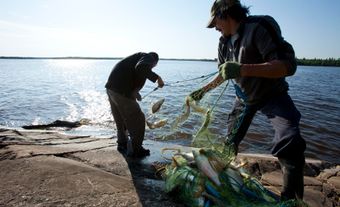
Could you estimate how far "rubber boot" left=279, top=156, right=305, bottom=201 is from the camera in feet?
11.5

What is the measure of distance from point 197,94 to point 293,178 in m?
1.74

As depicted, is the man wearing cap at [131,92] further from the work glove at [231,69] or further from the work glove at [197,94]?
the work glove at [231,69]

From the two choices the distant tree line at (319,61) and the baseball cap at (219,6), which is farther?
the distant tree line at (319,61)

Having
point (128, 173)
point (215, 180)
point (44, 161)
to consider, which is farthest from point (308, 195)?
point (44, 161)

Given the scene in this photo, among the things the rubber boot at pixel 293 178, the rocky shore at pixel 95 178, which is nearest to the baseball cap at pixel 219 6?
the rubber boot at pixel 293 178

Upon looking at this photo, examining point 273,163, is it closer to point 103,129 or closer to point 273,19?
point 273,19

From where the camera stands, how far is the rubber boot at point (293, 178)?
11.5 ft

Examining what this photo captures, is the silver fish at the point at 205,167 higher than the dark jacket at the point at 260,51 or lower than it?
lower

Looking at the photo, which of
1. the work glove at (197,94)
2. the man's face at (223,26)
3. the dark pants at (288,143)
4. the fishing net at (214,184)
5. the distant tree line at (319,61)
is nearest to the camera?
the dark pants at (288,143)

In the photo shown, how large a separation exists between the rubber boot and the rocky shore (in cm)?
116

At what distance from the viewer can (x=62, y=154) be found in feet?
19.6

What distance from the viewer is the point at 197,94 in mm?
4723

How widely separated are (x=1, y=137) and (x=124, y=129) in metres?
2.82

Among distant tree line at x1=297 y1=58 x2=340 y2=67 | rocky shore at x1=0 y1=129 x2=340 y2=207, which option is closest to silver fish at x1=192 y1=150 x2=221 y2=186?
rocky shore at x1=0 y1=129 x2=340 y2=207
